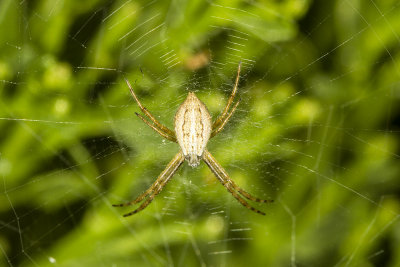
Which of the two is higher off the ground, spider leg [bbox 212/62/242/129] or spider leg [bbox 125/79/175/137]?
spider leg [bbox 125/79/175/137]

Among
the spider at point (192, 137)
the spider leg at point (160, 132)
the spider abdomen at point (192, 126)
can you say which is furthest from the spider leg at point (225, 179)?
the spider leg at point (160, 132)

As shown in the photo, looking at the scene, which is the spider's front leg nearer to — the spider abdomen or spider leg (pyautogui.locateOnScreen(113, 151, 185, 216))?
the spider abdomen

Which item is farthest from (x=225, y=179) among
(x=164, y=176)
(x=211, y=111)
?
(x=211, y=111)

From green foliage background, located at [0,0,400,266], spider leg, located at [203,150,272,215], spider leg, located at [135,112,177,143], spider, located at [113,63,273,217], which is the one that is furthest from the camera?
spider leg, located at [203,150,272,215]

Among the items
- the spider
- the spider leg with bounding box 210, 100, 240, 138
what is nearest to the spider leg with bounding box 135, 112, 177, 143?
the spider

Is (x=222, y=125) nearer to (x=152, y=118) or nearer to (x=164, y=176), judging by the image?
(x=152, y=118)

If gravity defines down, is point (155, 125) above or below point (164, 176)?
above

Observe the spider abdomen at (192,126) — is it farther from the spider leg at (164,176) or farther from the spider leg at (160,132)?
the spider leg at (164,176)

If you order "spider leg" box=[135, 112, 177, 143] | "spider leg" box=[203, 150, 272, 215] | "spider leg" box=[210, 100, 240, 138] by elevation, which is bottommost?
"spider leg" box=[203, 150, 272, 215]
